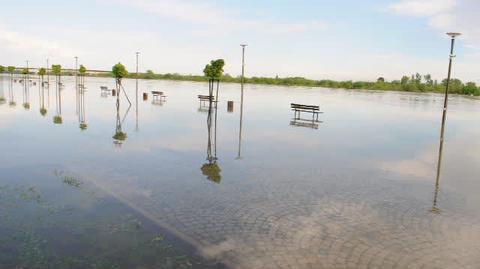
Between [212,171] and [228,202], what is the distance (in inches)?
110

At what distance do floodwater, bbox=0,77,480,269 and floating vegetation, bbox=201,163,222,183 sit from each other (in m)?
0.03

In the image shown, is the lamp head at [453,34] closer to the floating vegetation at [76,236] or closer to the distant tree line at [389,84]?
the floating vegetation at [76,236]

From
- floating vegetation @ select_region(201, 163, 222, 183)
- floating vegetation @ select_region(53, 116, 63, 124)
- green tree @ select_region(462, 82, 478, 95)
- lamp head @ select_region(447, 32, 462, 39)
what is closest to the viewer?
floating vegetation @ select_region(201, 163, 222, 183)

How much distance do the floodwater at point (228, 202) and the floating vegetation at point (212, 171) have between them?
0.03m

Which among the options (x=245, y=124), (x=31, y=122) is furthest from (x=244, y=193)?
(x=31, y=122)

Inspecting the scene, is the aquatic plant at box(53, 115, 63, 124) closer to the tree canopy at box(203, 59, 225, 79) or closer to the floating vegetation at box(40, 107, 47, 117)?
the floating vegetation at box(40, 107, 47, 117)

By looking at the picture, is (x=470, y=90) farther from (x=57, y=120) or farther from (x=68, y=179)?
(x=68, y=179)

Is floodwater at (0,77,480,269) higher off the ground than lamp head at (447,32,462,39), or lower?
lower

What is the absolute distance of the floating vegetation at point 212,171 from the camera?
10.8 meters

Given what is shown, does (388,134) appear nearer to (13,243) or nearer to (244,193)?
(244,193)

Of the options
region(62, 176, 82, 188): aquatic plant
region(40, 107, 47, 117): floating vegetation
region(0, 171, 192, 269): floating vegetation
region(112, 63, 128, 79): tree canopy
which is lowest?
region(0, 171, 192, 269): floating vegetation

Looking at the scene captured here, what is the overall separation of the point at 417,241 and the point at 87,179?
7933 mm

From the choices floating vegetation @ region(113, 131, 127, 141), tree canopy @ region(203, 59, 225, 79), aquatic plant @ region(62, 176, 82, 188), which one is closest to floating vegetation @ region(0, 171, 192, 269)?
aquatic plant @ region(62, 176, 82, 188)

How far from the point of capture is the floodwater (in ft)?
20.7
